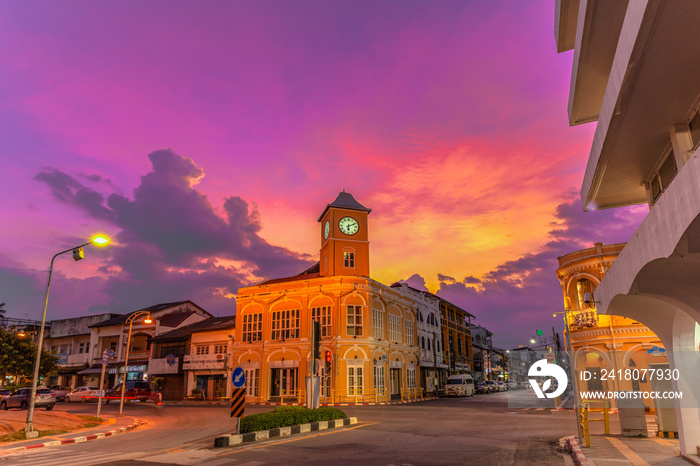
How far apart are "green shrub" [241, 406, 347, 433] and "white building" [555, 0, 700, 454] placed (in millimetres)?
10075

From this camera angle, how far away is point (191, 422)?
69.8 ft

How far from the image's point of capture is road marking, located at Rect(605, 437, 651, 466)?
929 centimetres

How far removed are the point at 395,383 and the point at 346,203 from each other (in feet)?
53.4

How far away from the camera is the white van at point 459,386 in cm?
4594

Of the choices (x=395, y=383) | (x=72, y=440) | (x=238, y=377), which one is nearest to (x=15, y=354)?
(x=72, y=440)

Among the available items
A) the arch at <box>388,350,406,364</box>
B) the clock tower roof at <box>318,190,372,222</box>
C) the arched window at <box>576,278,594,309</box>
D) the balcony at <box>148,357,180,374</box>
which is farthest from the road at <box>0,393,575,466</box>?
the balcony at <box>148,357,180,374</box>

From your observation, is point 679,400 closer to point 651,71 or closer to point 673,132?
point 673,132

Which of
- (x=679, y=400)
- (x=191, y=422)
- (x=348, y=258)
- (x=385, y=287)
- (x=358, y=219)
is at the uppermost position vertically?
(x=358, y=219)

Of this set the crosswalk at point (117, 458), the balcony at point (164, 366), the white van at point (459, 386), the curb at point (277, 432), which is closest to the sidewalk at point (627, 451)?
the crosswalk at point (117, 458)

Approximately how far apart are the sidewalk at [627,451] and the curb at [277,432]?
8.02 metres

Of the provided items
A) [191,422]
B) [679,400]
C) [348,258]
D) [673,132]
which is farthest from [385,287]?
[673,132]

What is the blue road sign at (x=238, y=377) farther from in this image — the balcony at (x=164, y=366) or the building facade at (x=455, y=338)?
the building facade at (x=455, y=338)

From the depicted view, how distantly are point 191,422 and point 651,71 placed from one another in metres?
21.5

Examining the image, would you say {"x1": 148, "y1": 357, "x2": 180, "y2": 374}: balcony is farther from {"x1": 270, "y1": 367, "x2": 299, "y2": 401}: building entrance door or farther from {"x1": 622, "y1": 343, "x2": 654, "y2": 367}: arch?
{"x1": 622, "y1": 343, "x2": 654, "y2": 367}: arch
